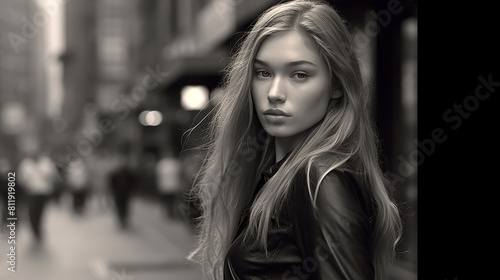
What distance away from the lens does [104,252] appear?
1241 centimetres

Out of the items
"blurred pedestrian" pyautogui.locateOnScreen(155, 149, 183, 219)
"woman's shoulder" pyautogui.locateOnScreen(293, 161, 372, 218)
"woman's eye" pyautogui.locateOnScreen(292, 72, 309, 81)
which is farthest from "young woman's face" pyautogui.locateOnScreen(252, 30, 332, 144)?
"blurred pedestrian" pyautogui.locateOnScreen(155, 149, 183, 219)

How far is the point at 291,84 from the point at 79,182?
20442 mm

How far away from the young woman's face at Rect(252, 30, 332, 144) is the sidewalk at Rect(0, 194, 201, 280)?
7297 mm

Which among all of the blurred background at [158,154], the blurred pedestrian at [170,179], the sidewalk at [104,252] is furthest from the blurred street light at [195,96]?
the sidewalk at [104,252]

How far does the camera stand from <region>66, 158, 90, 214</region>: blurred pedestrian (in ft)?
69.1

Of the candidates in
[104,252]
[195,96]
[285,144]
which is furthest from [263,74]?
[195,96]

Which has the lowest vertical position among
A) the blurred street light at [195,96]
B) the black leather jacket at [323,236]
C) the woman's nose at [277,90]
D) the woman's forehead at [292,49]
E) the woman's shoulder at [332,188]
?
the blurred street light at [195,96]

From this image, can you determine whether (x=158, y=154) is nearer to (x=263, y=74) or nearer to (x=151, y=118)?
(x=151, y=118)

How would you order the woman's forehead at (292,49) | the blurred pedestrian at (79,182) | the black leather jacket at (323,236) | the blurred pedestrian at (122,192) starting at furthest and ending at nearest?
the blurred pedestrian at (79,182) < the blurred pedestrian at (122,192) < the woman's forehead at (292,49) < the black leather jacket at (323,236)

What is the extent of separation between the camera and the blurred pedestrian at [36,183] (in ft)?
45.4

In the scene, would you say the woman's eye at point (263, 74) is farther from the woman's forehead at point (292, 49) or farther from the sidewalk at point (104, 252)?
the sidewalk at point (104, 252)
